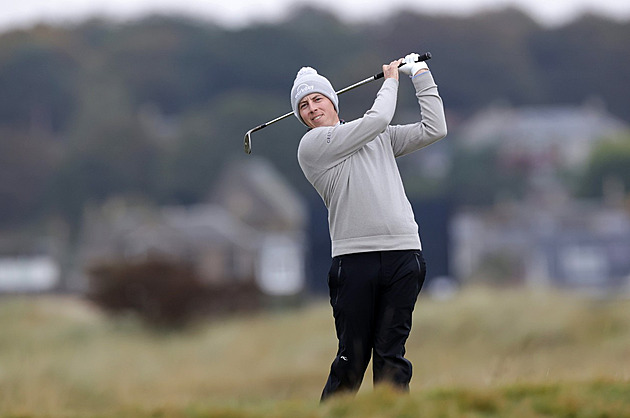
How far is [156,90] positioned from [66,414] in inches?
4703

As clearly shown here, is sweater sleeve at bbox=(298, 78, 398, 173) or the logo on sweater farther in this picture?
the logo on sweater

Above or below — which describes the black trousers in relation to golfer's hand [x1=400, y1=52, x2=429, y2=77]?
below

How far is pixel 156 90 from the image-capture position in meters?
124

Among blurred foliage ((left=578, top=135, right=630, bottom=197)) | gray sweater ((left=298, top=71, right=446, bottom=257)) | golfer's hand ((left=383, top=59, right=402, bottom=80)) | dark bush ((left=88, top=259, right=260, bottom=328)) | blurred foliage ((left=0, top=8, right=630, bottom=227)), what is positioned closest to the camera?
gray sweater ((left=298, top=71, right=446, bottom=257))

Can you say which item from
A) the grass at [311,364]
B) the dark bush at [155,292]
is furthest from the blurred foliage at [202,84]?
the grass at [311,364]

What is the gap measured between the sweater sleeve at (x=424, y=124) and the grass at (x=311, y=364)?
1.23 m

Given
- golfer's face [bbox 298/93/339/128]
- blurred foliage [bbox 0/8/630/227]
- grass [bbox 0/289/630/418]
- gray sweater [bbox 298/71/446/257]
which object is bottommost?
grass [bbox 0/289/630/418]

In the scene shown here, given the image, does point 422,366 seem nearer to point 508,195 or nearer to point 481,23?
point 508,195

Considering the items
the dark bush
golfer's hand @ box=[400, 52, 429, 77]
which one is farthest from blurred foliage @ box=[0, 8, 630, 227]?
golfer's hand @ box=[400, 52, 429, 77]

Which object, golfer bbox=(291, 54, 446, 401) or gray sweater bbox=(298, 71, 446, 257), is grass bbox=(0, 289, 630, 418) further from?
gray sweater bbox=(298, 71, 446, 257)

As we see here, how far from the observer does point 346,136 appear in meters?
6.23

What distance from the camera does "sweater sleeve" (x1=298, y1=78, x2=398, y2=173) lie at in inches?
245

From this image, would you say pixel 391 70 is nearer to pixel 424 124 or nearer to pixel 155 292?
pixel 424 124

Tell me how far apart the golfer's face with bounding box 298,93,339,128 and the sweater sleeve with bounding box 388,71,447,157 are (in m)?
0.31
